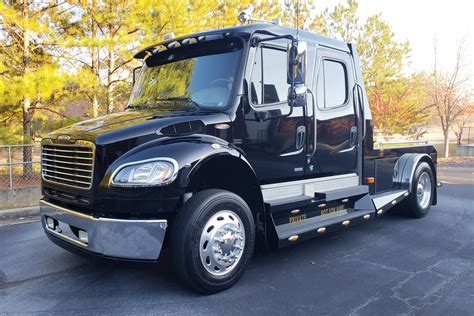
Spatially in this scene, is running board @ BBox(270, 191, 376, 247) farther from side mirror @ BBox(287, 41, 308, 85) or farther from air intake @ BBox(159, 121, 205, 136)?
side mirror @ BBox(287, 41, 308, 85)

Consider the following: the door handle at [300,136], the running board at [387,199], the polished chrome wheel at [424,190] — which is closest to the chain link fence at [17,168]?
the door handle at [300,136]

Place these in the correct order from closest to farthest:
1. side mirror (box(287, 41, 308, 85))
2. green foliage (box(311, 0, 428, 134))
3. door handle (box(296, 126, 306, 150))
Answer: side mirror (box(287, 41, 308, 85))
door handle (box(296, 126, 306, 150))
green foliage (box(311, 0, 428, 134))

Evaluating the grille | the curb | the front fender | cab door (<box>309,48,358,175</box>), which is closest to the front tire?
the front fender

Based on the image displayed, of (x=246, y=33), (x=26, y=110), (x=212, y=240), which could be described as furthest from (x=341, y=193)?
(x=26, y=110)

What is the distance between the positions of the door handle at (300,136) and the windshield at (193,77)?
1.02m

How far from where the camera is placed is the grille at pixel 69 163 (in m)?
3.58


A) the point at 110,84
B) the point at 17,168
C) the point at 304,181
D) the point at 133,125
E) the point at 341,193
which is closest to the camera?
the point at 133,125

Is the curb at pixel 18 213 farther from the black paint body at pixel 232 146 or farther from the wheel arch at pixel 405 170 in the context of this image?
the wheel arch at pixel 405 170

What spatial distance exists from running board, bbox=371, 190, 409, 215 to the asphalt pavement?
429 millimetres

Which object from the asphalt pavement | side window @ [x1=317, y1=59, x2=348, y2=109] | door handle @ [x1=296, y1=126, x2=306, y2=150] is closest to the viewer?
the asphalt pavement

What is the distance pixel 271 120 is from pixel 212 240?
147 cm

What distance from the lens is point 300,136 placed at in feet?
15.6

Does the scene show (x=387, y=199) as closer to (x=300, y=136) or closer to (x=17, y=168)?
(x=300, y=136)

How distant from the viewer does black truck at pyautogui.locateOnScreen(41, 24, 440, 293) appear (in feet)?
11.5
